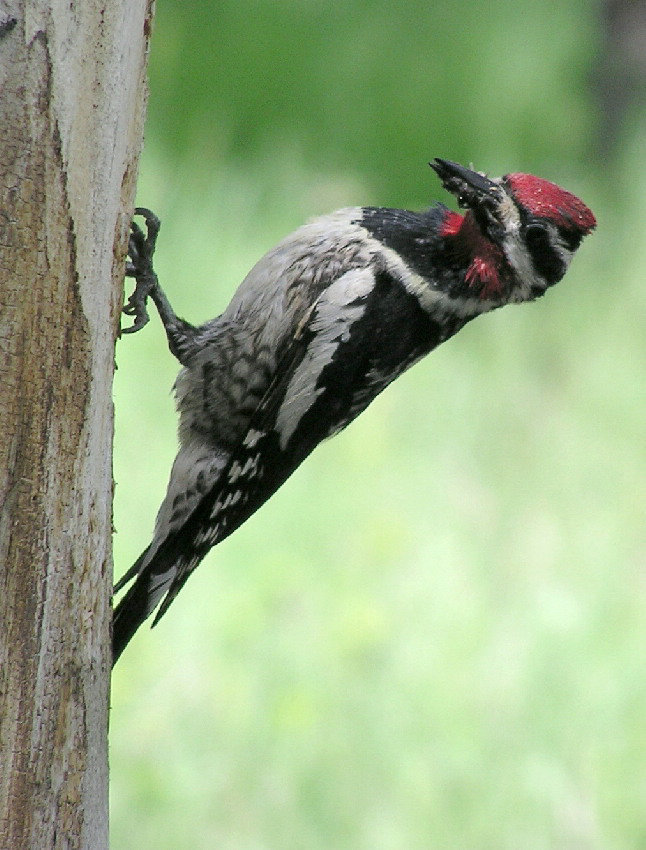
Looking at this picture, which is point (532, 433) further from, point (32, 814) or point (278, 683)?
point (32, 814)

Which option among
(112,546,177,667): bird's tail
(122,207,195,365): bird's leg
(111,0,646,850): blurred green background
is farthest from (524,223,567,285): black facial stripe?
(111,0,646,850): blurred green background

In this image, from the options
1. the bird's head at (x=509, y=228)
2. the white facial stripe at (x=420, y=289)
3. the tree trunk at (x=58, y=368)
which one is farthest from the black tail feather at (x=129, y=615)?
the bird's head at (x=509, y=228)

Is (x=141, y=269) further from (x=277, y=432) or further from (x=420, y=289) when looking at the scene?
(x=420, y=289)

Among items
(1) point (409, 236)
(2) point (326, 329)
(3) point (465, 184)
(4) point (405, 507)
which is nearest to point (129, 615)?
(2) point (326, 329)

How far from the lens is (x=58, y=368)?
1.99 meters

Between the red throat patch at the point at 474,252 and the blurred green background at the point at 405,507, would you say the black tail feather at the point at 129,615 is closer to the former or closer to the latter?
the red throat patch at the point at 474,252

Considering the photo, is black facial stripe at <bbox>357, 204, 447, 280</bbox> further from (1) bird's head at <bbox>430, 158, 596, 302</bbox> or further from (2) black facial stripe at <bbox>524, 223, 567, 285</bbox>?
(2) black facial stripe at <bbox>524, 223, 567, 285</bbox>

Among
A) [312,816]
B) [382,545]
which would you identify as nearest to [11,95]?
[312,816]

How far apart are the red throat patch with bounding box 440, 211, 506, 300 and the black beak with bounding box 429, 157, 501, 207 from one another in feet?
0.16

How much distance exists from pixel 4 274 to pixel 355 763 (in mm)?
2747

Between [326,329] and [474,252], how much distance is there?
39 cm

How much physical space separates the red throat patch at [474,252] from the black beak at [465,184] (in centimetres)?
5

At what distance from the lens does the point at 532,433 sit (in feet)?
20.6

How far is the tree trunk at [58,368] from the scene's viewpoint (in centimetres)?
190
